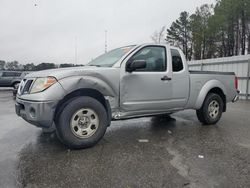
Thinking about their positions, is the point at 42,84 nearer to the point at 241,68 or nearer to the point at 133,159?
the point at 133,159

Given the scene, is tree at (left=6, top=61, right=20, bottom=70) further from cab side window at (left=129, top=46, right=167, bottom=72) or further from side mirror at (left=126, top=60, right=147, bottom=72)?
side mirror at (left=126, top=60, right=147, bottom=72)

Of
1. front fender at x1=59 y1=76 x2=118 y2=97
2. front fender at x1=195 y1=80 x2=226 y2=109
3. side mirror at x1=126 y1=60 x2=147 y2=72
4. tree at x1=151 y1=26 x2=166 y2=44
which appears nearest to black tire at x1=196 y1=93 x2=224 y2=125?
front fender at x1=195 y1=80 x2=226 y2=109

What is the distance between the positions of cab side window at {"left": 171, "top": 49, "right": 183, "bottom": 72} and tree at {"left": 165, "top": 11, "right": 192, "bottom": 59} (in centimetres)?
4331

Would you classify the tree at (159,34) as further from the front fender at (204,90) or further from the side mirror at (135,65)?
the side mirror at (135,65)

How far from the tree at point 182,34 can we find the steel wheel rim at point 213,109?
4260cm

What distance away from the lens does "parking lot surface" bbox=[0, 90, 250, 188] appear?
2.81 meters

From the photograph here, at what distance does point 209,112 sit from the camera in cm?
575

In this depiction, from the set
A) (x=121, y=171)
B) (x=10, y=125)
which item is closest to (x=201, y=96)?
(x=121, y=171)

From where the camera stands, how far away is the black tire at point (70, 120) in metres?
3.67

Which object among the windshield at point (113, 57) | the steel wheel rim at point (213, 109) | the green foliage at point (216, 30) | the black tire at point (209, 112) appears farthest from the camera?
the green foliage at point (216, 30)

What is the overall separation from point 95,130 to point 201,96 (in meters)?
2.78

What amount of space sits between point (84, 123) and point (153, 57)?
199 cm

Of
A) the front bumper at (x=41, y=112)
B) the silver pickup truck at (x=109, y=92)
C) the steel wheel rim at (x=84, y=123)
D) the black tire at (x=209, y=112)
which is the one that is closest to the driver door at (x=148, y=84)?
the silver pickup truck at (x=109, y=92)

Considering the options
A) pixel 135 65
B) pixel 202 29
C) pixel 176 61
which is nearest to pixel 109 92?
pixel 135 65
